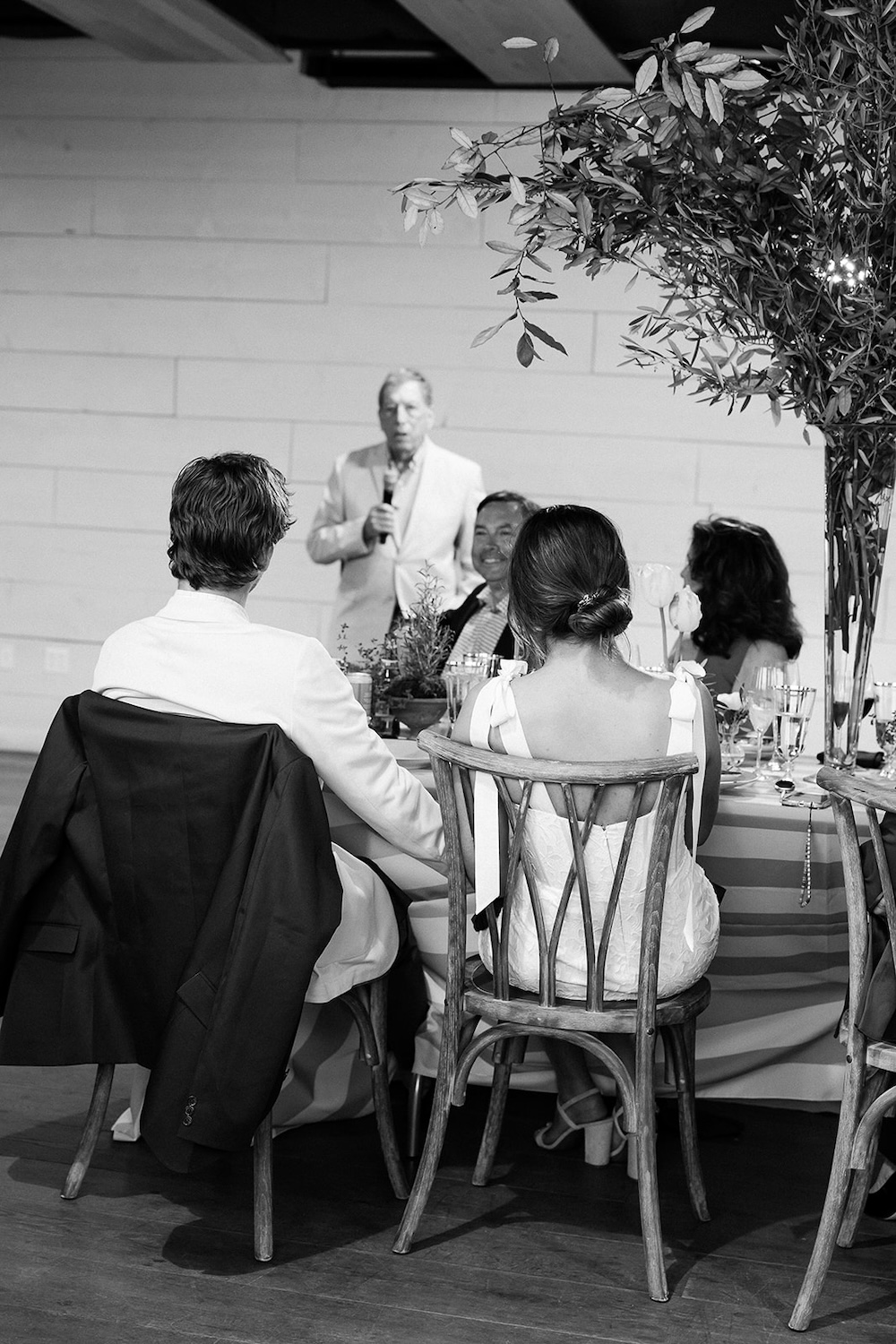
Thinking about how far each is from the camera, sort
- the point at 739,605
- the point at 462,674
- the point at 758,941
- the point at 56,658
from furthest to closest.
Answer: the point at 56,658, the point at 739,605, the point at 462,674, the point at 758,941

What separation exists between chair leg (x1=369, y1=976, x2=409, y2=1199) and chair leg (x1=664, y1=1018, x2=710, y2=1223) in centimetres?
47

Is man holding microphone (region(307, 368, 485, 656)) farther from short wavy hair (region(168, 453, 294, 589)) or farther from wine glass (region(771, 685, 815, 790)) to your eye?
short wavy hair (region(168, 453, 294, 589))

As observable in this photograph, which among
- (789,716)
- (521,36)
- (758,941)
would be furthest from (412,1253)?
(521,36)

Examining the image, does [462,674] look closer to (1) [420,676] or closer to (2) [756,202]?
(1) [420,676]

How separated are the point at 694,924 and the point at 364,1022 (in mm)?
566

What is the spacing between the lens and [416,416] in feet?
15.9

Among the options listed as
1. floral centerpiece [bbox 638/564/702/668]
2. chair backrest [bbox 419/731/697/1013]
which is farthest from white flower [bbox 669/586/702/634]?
chair backrest [bbox 419/731/697/1013]

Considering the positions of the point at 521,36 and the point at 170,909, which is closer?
the point at 170,909

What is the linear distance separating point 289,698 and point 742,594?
5.01 feet

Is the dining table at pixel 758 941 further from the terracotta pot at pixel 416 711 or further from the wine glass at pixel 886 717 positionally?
the terracotta pot at pixel 416 711

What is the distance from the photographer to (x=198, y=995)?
2133 millimetres

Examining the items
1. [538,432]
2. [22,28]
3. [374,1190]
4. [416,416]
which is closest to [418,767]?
[374,1190]

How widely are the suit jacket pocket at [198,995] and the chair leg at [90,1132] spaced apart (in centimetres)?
33

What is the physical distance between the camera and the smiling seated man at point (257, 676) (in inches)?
88.2
